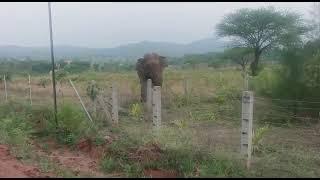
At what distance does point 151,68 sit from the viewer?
18844mm

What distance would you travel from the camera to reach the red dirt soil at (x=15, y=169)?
700 cm

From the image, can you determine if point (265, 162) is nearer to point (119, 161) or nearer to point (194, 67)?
point (119, 161)

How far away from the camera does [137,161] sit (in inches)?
330

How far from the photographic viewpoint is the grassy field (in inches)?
313

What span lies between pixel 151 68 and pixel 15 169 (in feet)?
38.3

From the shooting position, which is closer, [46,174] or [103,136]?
[46,174]

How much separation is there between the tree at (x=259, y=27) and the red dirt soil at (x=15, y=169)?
28.0m

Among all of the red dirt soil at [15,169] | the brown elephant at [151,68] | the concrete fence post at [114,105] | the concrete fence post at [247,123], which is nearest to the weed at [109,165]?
the red dirt soil at [15,169]

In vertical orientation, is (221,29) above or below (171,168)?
above

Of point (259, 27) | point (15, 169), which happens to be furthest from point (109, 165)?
point (259, 27)

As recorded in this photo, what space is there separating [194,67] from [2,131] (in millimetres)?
48011

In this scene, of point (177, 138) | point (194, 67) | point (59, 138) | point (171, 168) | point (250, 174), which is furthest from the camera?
point (194, 67)

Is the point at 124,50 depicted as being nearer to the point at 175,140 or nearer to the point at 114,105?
the point at 114,105

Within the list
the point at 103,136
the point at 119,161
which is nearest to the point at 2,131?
the point at 103,136
